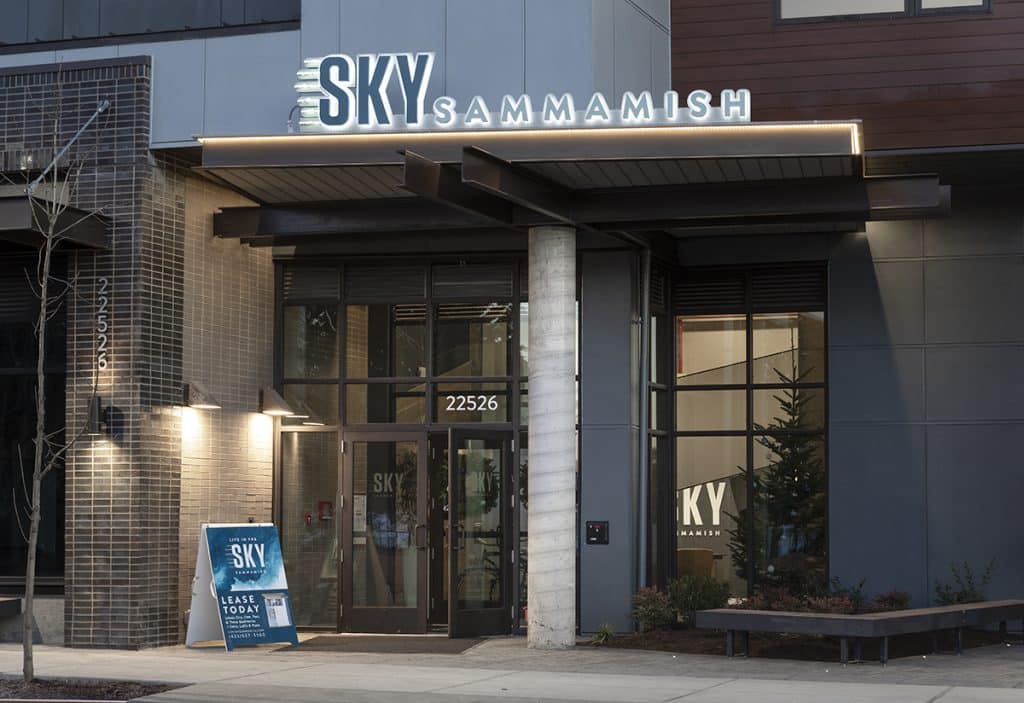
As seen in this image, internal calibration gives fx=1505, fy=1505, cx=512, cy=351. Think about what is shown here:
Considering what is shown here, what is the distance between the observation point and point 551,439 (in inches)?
658

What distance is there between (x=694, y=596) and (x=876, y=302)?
4345mm

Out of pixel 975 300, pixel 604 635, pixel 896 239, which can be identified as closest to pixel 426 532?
pixel 604 635

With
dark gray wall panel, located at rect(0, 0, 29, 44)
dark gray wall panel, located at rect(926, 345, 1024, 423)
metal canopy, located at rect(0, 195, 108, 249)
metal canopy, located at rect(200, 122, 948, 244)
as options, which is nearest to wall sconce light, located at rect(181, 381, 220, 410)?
metal canopy, located at rect(0, 195, 108, 249)

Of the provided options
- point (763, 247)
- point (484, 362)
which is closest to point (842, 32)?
point (763, 247)

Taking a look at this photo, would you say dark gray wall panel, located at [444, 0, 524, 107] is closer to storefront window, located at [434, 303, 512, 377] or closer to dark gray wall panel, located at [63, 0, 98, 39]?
storefront window, located at [434, 303, 512, 377]

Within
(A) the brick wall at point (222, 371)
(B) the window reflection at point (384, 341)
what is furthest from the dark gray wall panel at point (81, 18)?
(B) the window reflection at point (384, 341)

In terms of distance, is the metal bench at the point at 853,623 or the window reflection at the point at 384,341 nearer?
the metal bench at the point at 853,623

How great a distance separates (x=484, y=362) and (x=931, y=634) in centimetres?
617

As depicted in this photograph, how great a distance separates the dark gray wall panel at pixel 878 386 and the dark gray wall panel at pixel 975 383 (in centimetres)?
17

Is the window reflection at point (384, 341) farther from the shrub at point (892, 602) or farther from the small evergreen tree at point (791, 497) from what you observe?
the shrub at point (892, 602)

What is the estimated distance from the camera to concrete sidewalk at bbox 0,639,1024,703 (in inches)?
494

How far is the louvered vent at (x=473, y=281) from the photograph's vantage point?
739 inches

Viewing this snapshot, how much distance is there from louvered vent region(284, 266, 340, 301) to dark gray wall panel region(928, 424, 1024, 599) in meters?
7.81

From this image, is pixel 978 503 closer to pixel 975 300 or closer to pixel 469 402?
pixel 975 300
